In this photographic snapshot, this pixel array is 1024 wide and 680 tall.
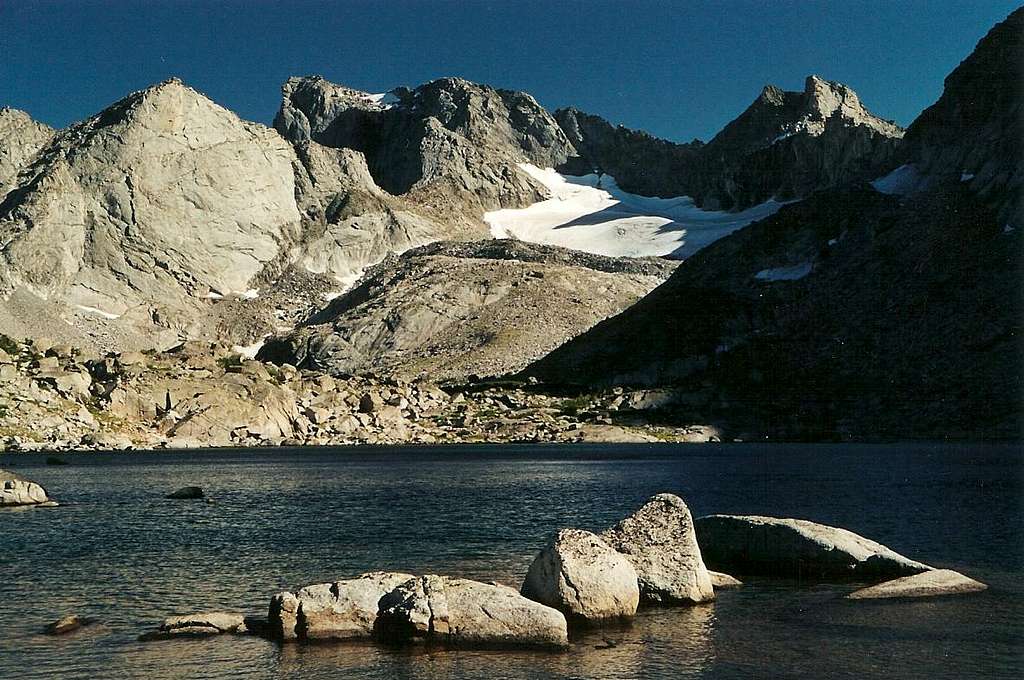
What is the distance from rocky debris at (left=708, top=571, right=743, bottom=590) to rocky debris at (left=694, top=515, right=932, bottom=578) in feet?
11.1

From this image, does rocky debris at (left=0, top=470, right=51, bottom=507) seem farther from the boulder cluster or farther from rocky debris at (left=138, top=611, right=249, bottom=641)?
rocky debris at (left=138, top=611, right=249, bottom=641)

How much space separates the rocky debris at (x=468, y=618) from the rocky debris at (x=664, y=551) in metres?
6.38

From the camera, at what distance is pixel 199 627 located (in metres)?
31.1

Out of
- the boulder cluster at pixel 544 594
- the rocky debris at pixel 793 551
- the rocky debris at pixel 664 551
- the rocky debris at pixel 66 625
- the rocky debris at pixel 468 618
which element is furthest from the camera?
the rocky debris at pixel 793 551

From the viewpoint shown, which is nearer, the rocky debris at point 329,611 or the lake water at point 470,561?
the lake water at point 470,561

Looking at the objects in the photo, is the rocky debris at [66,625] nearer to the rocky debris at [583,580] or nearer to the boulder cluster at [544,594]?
the boulder cluster at [544,594]

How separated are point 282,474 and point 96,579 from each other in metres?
72.5

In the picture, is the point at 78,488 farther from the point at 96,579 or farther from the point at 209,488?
the point at 96,579

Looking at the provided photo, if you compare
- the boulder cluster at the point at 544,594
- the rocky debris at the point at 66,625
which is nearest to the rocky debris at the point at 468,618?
the boulder cluster at the point at 544,594

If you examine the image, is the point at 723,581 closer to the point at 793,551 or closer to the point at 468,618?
the point at 793,551

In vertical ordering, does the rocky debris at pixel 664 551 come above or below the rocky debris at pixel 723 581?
above

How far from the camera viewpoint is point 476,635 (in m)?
29.2

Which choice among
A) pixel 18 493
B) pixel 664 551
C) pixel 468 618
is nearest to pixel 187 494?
pixel 18 493

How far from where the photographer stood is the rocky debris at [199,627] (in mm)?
30719
